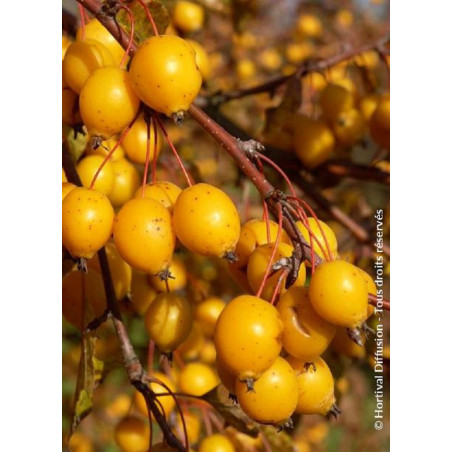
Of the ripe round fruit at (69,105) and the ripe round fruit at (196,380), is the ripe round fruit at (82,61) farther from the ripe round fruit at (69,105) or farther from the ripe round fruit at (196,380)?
the ripe round fruit at (196,380)

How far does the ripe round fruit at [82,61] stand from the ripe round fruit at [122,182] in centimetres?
23

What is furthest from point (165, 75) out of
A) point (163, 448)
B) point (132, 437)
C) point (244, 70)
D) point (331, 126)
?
point (244, 70)

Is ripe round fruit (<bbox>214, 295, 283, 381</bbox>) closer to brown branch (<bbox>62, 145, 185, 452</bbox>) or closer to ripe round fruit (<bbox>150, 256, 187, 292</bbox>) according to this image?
brown branch (<bbox>62, 145, 185, 452</bbox>)

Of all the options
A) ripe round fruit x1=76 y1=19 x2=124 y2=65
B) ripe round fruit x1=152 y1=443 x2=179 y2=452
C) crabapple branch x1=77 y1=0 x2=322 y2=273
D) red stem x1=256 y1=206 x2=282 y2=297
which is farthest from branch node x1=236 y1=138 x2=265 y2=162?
ripe round fruit x1=152 y1=443 x2=179 y2=452

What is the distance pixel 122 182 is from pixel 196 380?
52cm

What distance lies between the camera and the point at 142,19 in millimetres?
1187

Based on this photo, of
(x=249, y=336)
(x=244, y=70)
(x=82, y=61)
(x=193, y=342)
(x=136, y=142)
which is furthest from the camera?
(x=244, y=70)

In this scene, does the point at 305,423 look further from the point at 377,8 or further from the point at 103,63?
the point at 103,63

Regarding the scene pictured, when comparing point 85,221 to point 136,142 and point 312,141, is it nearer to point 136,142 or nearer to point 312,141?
point 136,142

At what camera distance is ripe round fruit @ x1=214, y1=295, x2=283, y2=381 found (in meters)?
0.84

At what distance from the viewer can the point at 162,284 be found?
137cm

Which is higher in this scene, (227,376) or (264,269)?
(264,269)

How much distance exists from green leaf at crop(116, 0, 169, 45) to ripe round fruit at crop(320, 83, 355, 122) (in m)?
0.62

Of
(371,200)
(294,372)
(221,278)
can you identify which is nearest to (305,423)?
(371,200)
